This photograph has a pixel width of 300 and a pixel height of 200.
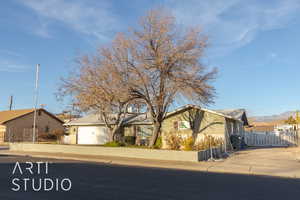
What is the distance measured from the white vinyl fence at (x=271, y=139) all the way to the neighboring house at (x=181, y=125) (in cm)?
195

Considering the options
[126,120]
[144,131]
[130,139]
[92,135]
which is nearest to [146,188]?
[130,139]

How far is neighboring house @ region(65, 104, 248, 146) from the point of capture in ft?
80.7

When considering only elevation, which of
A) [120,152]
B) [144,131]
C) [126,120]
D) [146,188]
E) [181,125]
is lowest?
[146,188]

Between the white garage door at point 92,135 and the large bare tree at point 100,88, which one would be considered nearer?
the large bare tree at point 100,88

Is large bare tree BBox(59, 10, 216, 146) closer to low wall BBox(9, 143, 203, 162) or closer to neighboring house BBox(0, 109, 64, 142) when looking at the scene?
low wall BBox(9, 143, 203, 162)

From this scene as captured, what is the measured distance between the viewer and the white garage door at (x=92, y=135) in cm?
3120

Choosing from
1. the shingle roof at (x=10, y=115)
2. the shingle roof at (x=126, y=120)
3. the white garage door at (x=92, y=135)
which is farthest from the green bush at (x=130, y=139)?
the shingle roof at (x=10, y=115)

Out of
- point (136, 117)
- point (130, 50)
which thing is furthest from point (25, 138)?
point (130, 50)

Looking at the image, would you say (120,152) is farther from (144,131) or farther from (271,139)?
(271,139)

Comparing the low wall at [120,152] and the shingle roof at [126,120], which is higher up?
the shingle roof at [126,120]

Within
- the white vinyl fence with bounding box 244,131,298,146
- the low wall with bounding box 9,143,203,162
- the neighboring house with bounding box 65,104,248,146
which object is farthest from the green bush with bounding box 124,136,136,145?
the white vinyl fence with bounding box 244,131,298,146

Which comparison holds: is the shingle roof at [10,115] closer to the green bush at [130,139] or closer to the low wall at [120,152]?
the low wall at [120,152]

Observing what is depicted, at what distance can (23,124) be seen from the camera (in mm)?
41219

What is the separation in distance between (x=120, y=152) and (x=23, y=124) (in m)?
27.5
